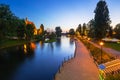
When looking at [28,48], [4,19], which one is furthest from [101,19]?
[4,19]

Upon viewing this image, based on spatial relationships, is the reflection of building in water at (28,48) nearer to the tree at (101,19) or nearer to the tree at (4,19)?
the tree at (4,19)

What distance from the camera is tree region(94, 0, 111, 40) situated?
188 ft

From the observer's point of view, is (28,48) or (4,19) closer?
(4,19)

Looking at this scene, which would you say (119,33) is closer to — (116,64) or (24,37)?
(24,37)

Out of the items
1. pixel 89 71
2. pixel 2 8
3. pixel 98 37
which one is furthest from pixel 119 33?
pixel 89 71

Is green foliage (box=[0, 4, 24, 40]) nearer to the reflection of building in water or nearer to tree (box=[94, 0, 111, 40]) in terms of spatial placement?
the reflection of building in water

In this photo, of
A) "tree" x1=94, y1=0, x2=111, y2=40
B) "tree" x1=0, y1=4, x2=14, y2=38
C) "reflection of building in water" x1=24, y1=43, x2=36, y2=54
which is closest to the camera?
"reflection of building in water" x1=24, y1=43, x2=36, y2=54

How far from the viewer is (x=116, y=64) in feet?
56.0

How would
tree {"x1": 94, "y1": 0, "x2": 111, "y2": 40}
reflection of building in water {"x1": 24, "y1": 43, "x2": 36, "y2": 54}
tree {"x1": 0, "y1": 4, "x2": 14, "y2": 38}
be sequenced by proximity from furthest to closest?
tree {"x1": 94, "y1": 0, "x2": 111, "y2": 40} → tree {"x1": 0, "y1": 4, "x2": 14, "y2": 38} → reflection of building in water {"x1": 24, "y1": 43, "x2": 36, "y2": 54}

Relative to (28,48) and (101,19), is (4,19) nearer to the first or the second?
(28,48)

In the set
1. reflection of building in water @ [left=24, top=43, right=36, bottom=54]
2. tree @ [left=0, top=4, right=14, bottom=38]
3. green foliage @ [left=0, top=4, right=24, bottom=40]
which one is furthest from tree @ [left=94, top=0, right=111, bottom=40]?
tree @ [left=0, top=4, right=14, bottom=38]

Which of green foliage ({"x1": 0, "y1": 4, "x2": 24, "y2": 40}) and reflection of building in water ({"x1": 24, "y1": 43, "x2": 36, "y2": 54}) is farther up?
green foliage ({"x1": 0, "y1": 4, "x2": 24, "y2": 40})

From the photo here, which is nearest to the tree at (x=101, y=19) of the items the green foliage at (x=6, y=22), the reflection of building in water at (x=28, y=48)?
the reflection of building in water at (x=28, y=48)

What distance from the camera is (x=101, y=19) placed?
57625 millimetres
